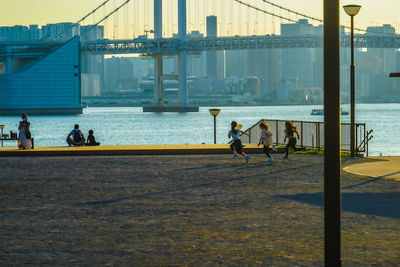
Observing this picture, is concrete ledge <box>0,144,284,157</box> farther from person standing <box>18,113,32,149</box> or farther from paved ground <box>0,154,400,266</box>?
paved ground <box>0,154,400,266</box>

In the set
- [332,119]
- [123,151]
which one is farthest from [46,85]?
[332,119]

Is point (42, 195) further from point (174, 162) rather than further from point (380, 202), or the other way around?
point (174, 162)

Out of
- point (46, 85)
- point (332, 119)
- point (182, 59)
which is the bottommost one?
point (332, 119)

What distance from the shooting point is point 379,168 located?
1614cm

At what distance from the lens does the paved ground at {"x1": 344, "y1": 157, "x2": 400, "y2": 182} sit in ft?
48.5

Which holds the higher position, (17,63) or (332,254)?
(17,63)

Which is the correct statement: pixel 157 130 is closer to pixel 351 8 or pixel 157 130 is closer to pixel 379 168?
pixel 351 8

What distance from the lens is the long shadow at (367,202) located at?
32.2 ft

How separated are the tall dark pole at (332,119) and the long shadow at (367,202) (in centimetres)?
523

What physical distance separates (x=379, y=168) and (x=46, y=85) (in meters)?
118

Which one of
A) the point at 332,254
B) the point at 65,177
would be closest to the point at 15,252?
the point at 332,254

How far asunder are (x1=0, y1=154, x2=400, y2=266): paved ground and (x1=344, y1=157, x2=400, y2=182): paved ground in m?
0.52

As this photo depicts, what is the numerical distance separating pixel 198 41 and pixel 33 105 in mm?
30942

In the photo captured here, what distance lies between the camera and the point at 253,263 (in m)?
6.59
